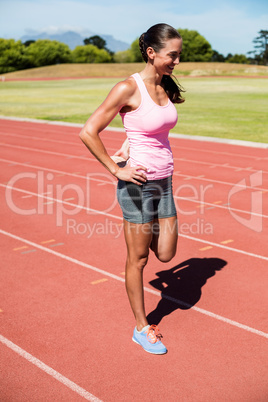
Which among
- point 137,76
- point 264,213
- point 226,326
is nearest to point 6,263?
point 226,326

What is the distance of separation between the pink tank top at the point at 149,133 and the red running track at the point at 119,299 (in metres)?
1.32

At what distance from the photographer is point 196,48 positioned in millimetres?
115312

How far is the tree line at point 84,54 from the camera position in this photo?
3856 inches

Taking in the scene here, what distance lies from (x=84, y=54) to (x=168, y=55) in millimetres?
124046

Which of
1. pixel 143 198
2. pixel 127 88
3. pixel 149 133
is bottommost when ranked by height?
pixel 143 198

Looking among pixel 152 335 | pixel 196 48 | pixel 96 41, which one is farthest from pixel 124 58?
pixel 152 335

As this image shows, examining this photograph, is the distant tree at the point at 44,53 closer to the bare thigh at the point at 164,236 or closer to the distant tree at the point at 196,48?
the distant tree at the point at 196,48

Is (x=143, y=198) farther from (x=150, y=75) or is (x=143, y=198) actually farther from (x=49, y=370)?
(x=49, y=370)

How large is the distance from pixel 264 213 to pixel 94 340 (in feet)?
13.7

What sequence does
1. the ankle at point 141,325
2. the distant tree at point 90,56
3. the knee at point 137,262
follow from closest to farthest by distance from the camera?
the knee at point 137,262 → the ankle at point 141,325 → the distant tree at point 90,56

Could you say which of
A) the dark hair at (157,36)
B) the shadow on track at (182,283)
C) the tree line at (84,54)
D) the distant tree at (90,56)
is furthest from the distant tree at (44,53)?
the dark hair at (157,36)

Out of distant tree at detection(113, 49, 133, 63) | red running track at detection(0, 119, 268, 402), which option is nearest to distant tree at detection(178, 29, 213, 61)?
distant tree at detection(113, 49, 133, 63)

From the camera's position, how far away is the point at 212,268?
5.23m

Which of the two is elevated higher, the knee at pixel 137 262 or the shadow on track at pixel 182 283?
the knee at pixel 137 262
